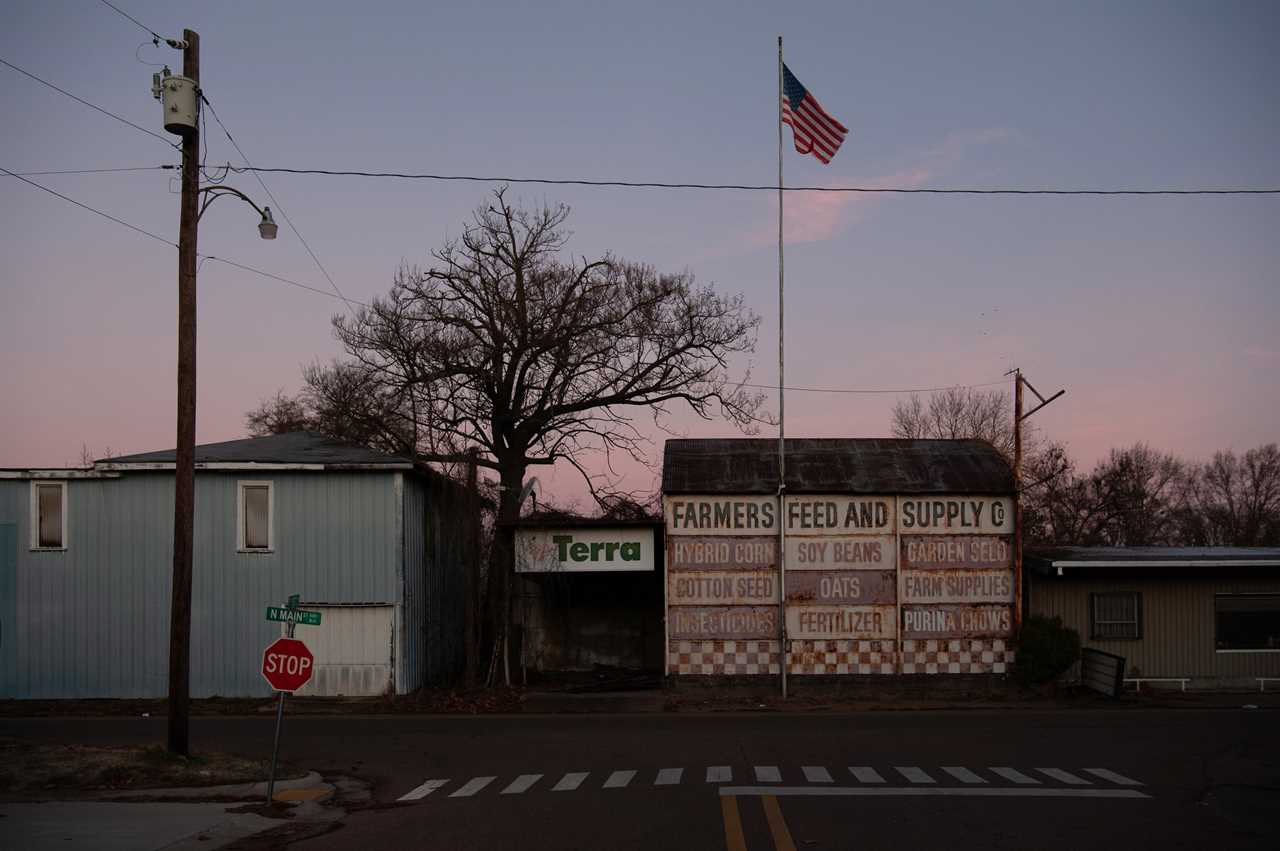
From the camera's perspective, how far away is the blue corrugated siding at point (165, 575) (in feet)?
83.9

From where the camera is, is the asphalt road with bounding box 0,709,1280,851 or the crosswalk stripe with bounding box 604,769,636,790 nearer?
the asphalt road with bounding box 0,709,1280,851

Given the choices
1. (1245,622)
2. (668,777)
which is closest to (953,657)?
(1245,622)

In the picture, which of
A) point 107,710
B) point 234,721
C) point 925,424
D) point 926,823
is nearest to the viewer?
point 926,823

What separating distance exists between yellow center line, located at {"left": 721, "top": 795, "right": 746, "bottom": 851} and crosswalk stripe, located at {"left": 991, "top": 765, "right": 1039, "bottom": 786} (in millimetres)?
3769

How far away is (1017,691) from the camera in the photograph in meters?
25.7

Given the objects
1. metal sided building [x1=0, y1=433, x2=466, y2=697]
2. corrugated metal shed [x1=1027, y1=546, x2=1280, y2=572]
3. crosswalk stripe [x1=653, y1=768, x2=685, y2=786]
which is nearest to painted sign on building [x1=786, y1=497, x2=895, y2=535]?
corrugated metal shed [x1=1027, y1=546, x2=1280, y2=572]

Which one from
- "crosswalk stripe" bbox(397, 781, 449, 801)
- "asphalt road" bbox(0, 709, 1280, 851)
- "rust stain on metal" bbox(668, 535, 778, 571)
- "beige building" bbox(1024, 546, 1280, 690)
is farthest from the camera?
"beige building" bbox(1024, 546, 1280, 690)

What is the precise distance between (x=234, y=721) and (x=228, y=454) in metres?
6.77

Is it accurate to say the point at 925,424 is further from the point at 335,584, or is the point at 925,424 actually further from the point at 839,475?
the point at 335,584

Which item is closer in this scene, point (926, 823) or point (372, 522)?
point (926, 823)

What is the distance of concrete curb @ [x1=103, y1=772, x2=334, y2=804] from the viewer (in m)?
13.9

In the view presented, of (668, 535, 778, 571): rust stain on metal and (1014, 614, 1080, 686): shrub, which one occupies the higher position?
(668, 535, 778, 571): rust stain on metal

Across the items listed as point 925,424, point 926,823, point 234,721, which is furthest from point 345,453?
point 925,424

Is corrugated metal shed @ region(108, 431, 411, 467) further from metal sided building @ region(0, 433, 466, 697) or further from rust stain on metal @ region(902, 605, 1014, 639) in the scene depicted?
rust stain on metal @ region(902, 605, 1014, 639)
